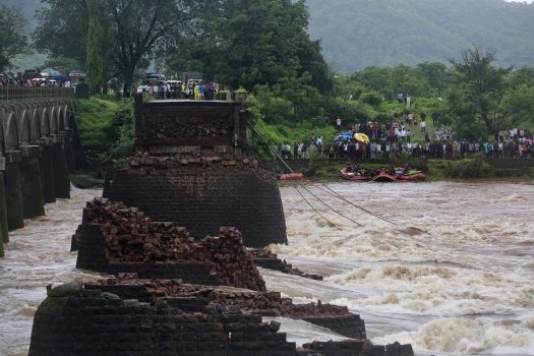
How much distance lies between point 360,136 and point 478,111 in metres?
11.9

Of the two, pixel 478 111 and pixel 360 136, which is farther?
pixel 478 111

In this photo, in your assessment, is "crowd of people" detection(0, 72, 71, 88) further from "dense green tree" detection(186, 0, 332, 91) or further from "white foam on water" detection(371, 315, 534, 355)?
"white foam on water" detection(371, 315, 534, 355)

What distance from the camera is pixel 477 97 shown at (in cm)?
9438

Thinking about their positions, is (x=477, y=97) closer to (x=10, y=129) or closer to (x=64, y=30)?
(x=64, y=30)

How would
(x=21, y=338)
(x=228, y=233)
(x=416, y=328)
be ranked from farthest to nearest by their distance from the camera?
(x=228, y=233)
(x=416, y=328)
(x=21, y=338)

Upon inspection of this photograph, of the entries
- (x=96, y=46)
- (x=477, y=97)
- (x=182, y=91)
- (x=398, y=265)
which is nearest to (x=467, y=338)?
(x=398, y=265)

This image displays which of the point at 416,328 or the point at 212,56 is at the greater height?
the point at 212,56

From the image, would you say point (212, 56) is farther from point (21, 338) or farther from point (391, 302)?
point (21, 338)

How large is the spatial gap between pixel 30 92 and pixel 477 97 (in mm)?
37088

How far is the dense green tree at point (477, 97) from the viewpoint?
9175 cm

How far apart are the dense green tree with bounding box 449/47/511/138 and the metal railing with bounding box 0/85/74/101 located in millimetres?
24799

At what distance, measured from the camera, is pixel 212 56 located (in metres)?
92.4

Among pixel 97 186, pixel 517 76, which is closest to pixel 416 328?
pixel 97 186

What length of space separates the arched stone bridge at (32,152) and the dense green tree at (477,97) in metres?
25.3
